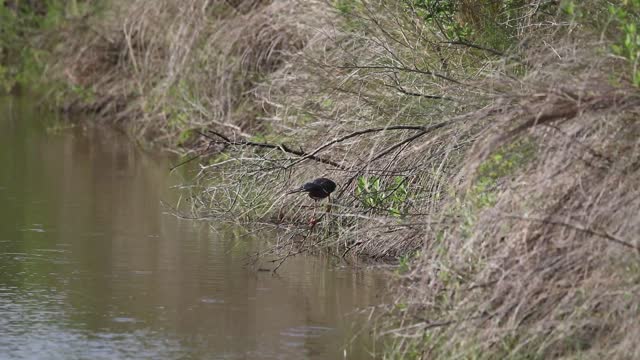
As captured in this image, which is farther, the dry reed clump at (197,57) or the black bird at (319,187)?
the dry reed clump at (197,57)

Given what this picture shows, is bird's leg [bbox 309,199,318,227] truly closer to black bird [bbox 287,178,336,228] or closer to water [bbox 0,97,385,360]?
black bird [bbox 287,178,336,228]

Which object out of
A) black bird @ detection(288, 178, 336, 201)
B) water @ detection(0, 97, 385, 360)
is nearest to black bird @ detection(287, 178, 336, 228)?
black bird @ detection(288, 178, 336, 201)

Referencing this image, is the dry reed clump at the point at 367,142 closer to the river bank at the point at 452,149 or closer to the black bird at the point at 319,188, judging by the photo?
the river bank at the point at 452,149

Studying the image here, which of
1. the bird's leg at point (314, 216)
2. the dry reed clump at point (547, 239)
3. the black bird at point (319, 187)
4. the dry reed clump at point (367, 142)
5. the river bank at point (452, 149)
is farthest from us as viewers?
the bird's leg at point (314, 216)

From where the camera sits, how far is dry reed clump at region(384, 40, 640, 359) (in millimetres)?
5445

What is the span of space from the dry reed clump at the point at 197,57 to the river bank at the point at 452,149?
0.09 feet

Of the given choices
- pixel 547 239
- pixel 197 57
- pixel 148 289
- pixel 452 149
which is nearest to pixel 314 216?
pixel 148 289

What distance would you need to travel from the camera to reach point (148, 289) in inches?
314

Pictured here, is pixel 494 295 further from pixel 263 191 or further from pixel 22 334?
pixel 263 191

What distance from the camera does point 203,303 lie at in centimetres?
759

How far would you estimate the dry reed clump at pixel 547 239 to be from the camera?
5445 millimetres

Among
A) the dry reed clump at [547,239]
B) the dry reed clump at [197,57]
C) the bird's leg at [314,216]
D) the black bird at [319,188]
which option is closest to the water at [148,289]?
the bird's leg at [314,216]

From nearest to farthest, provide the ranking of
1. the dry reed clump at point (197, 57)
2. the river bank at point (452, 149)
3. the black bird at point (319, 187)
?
1. the river bank at point (452, 149)
2. the black bird at point (319, 187)
3. the dry reed clump at point (197, 57)

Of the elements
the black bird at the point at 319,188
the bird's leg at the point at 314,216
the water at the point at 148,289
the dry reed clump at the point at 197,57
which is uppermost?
the dry reed clump at the point at 197,57
